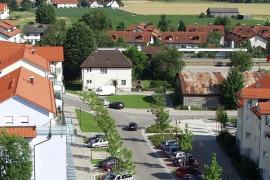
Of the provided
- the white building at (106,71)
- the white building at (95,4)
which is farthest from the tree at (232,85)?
the white building at (95,4)

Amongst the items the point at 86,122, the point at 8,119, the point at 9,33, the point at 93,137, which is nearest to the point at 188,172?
the point at 93,137

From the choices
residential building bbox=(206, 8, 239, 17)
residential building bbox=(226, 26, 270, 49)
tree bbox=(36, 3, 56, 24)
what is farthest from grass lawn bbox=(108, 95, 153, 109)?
residential building bbox=(206, 8, 239, 17)

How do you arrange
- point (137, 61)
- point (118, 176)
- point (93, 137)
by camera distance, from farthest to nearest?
point (137, 61), point (93, 137), point (118, 176)

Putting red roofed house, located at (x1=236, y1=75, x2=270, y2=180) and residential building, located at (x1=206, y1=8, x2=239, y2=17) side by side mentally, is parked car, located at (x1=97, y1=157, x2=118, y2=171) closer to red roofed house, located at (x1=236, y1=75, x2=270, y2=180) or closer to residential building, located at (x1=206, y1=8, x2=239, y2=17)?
red roofed house, located at (x1=236, y1=75, x2=270, y2=180)

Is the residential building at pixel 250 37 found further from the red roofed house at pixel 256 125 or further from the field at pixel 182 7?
the red roofed house at pixel 256 125

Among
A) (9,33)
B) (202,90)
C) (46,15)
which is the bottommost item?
(202,90)

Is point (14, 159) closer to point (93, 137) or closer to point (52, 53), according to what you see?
point (93, 137)
